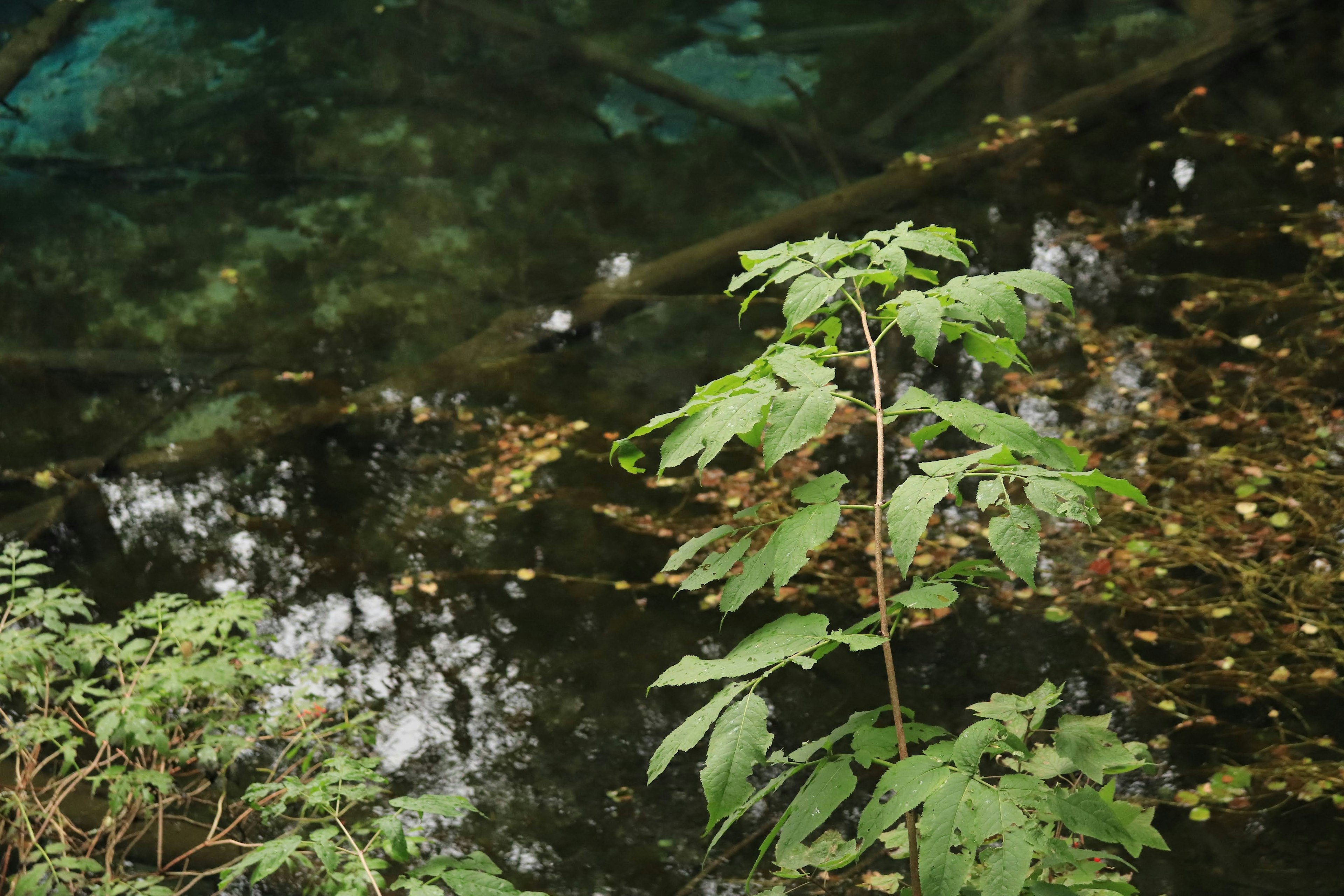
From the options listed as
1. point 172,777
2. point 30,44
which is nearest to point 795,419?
point 172,777

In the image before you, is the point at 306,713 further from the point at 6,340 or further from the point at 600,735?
the point at 6,340

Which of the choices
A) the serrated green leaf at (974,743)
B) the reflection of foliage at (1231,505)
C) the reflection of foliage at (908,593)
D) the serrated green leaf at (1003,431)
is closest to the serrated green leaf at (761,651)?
the reflection of foliage at (908,593)

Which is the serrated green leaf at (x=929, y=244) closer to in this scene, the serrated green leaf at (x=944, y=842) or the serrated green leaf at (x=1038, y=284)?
the serrated green leaf at (x=1038, y=284)

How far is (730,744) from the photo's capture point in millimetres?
1338

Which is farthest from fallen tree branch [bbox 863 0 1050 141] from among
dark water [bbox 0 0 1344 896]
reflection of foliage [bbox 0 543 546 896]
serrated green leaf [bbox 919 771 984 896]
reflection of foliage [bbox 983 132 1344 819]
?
serrated green leaf [bbox 919 771 984 896]

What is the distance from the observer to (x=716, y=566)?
1.53m

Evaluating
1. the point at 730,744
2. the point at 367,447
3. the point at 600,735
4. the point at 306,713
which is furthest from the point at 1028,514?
the point at 367,447

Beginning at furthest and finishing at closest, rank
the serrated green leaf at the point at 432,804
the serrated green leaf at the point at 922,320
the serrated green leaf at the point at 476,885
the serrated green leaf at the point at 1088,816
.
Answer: the serrated green leaf at the point at 432,804 → the serrated green leaf at the point at 476,885 → the serrated green leaf at the point at 922,320 → the serrated green leaf at the point at 1088,816

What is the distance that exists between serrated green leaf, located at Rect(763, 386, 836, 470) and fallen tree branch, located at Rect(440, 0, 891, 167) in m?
6.24

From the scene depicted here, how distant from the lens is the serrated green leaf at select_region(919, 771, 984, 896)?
1227 millimetres

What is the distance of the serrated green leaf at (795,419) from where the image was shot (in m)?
1.35

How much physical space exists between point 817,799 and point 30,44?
10.3 m

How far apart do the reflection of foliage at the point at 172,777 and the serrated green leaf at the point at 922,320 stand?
107cm

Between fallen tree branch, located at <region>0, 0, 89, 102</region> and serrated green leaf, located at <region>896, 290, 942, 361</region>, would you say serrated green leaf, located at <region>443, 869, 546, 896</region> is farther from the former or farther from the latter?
fallen tree branch, located at <region>0, 0, 89, 102</region>
